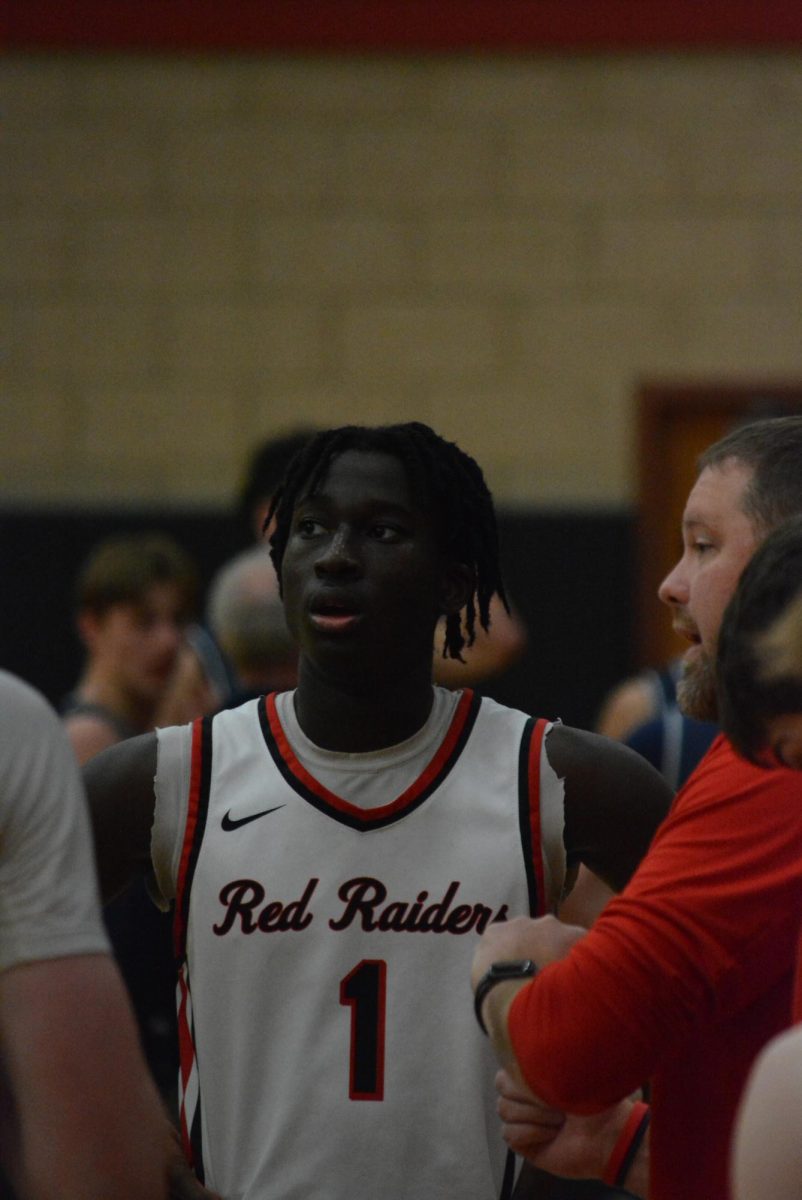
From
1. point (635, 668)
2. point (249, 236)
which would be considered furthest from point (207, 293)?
point (635, 668)

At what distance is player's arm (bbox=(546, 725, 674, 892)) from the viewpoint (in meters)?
1.87

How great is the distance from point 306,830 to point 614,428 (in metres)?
4.45

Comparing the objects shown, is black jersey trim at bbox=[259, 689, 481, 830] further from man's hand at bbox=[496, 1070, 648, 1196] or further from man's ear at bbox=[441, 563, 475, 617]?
man's hand at bbox=[496, 1070, 648, 1196]

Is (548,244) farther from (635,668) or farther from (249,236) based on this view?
(635,668)

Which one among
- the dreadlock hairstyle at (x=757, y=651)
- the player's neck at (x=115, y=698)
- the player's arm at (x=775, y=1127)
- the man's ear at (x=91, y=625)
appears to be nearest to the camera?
the player's arm at (x=775, y=1127)

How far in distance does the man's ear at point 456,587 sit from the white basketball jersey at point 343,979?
0.64 ft

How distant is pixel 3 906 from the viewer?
4.53ft

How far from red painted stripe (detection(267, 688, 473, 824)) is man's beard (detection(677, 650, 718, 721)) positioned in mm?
257

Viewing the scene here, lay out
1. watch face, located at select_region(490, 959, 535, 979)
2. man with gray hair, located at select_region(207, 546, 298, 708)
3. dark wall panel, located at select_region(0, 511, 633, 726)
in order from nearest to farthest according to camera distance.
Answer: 1. watch face, located at select_region(490, 959, 535, 979)
2. man with gray hair, located at select_region(207, 546, 298, 708)
3. dark wall panel, located at select_region(0, 511, 633, 726)

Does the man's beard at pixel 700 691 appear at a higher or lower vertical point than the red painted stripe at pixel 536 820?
higher

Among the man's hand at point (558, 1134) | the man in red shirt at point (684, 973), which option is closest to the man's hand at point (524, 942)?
the man in red shirt at point (684, 973)

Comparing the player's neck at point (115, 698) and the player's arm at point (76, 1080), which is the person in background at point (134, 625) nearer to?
the player's neck at point (115, 698)

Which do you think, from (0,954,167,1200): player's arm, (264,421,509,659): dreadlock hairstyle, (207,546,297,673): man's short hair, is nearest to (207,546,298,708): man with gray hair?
(207,546,297,673): man's short hair

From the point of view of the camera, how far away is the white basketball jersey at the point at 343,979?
1783mm
